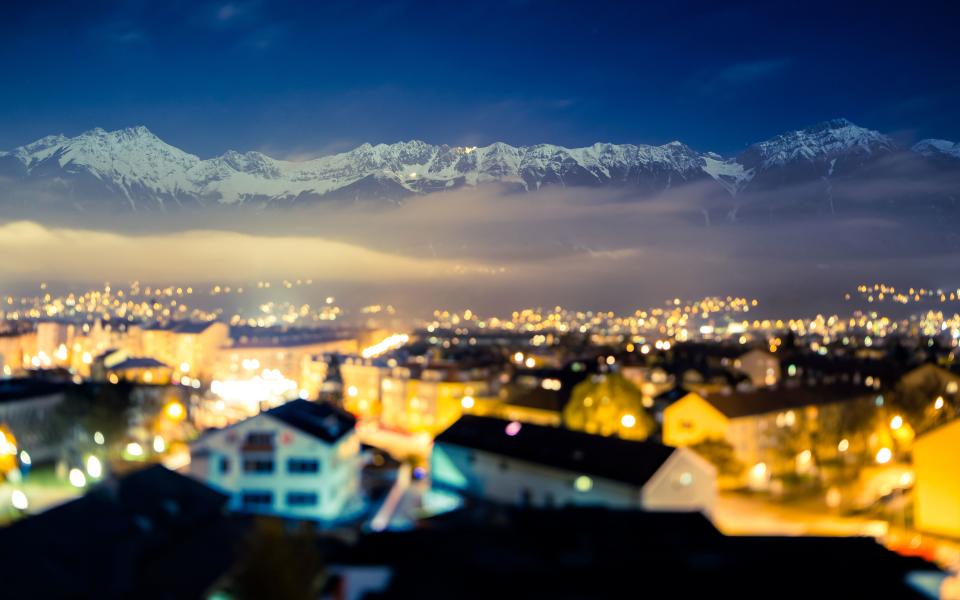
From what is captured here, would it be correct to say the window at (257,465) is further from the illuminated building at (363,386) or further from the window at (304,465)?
the illuminated building at (363,386)

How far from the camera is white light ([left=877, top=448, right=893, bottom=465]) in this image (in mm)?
17591

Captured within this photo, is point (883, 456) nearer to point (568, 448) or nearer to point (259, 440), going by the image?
point (568, 448)

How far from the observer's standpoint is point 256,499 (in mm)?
12281

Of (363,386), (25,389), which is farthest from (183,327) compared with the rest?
(25,389)

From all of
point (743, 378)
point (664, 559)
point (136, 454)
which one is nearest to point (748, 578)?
point (664, 559)

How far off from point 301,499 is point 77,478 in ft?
15.2

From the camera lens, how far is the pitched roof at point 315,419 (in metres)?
12.7

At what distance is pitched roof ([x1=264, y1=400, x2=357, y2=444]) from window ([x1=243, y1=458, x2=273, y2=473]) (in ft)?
2.33

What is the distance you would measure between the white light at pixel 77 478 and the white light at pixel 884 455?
17.0 m

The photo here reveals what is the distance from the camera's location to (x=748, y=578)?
589 centimetres

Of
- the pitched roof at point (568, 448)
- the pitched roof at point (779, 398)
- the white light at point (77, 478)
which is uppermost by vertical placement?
the pitched roof at point (568, 448)

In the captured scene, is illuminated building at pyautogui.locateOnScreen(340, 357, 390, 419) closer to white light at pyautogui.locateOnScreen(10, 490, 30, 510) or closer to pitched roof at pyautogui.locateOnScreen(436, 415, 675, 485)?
pitched roof at pyautogui.locateOnScreen(436, 415, 675, 485)

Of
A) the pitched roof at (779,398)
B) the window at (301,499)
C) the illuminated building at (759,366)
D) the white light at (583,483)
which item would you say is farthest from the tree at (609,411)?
the illuminated building at (759,366)

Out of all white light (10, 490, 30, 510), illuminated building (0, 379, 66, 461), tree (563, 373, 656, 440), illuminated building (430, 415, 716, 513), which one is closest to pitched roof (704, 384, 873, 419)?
tree (563, 373, 656, 440)
